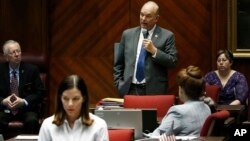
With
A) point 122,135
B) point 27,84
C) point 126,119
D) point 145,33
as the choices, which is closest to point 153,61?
point 145,33

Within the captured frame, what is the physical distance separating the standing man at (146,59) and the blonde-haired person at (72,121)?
276cm

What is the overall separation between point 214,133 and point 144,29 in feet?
7.85

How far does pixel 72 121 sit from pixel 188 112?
1.13 metres

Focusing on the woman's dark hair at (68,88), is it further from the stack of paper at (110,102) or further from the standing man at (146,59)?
the standing man at (146,59)

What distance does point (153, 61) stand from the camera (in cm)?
676

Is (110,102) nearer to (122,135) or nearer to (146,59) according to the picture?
(146,59)

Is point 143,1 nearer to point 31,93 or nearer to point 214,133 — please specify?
point 31,93

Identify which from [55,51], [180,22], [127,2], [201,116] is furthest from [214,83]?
[201,116]

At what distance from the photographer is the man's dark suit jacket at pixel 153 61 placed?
6.73 metres

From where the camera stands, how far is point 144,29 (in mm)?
6844

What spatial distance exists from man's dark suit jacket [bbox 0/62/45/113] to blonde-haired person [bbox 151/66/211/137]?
304 cm

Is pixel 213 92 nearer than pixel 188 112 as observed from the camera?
No

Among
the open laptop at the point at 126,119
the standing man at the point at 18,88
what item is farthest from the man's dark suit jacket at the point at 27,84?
the open laptop at the point at 126,119

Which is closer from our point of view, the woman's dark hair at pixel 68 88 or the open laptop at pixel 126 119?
the woman's dark hair at pixel 68 88
